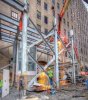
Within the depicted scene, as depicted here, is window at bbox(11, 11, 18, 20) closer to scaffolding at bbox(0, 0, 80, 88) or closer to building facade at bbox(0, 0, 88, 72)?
building facade at bbox(0, 0, 88, 72)

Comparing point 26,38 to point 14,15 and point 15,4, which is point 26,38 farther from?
point 14,15

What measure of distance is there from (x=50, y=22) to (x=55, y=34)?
2606cm

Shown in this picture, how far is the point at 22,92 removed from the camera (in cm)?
1357

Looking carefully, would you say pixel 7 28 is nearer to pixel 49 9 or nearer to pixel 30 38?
pixel 30 38

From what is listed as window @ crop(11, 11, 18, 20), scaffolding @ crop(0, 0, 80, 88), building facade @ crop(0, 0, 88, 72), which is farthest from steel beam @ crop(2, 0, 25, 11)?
window @ crop(11, 11, 18, 20)

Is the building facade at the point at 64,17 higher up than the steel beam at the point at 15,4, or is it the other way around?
the building facade at the point at 64,17

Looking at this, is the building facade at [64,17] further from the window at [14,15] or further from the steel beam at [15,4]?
the steel beam at [15,4]

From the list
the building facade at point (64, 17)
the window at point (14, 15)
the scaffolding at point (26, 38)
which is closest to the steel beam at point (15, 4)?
the scaffolding at point (26, 38)

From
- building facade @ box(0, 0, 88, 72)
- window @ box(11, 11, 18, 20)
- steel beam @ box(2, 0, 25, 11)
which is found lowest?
steel beam @ box(2, 0, 25, 11)

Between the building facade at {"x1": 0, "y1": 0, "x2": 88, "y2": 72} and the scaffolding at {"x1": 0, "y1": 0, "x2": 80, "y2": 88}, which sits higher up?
the building facade at {"x1": 0, "y1": 0, "x2": 88, "y2": 72}

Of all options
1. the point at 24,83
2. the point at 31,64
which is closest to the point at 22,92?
the point at 24,83

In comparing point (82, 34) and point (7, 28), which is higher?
point (82, 34)

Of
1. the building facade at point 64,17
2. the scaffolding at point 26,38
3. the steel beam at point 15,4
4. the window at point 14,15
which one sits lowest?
the scaffolding at point 26,38

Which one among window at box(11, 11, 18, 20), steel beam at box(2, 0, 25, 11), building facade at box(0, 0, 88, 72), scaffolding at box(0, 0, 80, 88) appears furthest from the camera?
building facade at box(0, 0, 88, 72)
